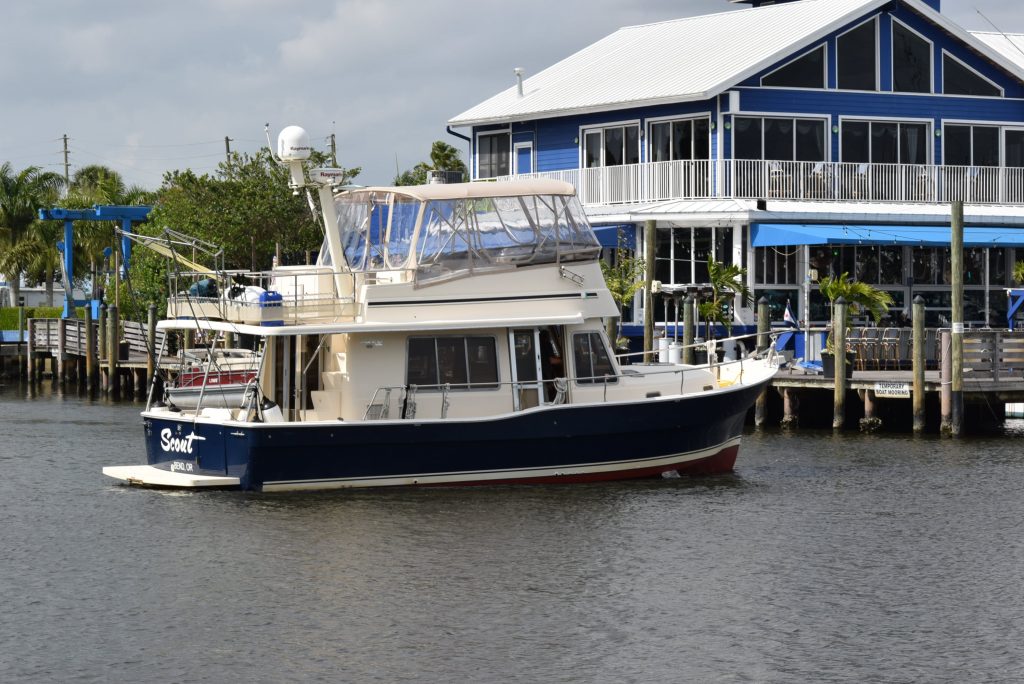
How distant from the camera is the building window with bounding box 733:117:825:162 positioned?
40.8m

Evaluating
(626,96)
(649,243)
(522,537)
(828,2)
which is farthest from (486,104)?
(522,537)

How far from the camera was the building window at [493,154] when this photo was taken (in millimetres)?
45969

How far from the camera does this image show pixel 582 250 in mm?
25344

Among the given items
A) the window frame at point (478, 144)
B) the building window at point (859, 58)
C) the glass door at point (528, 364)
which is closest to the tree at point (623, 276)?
the window frame at point (478, 144)

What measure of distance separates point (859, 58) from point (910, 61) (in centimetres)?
154

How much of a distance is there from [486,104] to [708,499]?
2510 centimetres

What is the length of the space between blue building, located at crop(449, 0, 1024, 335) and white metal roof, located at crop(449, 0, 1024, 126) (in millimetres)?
90

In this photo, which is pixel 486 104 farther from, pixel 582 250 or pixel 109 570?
pixel 109 570

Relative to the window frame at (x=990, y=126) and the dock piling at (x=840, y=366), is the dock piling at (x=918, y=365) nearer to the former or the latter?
the dock piling at (x=840, y=366)

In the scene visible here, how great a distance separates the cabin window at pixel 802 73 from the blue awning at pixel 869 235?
422 centimetres

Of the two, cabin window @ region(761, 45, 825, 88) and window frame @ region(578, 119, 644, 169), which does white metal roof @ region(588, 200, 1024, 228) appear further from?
cabin window @ region(761, 45, 825, 88)

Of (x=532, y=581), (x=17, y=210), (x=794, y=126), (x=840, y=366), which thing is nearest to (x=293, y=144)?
(x=532, y=581)

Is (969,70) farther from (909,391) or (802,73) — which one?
(909,391)

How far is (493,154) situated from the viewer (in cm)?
4638
